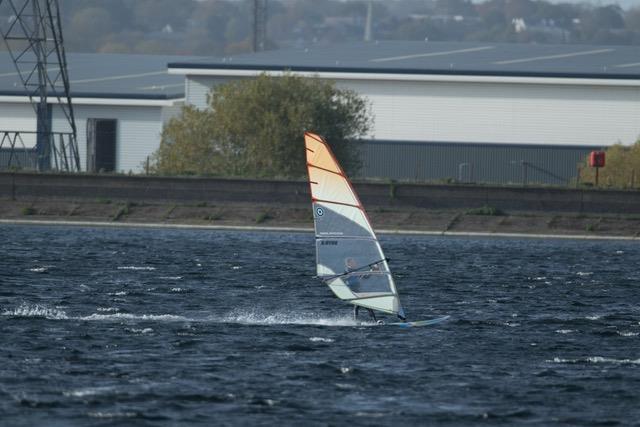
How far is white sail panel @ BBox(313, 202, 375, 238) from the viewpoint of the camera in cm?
3266

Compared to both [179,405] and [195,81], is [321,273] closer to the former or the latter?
[179,405]

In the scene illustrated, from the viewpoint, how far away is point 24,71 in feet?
368

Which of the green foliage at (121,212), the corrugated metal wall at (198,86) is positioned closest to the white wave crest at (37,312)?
the green foliage at (121,212)

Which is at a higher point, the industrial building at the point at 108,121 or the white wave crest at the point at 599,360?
the industrial building at the point at 108,121

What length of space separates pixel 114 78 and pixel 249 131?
27.3 m

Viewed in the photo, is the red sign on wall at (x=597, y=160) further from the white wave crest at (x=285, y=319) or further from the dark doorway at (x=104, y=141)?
the white wave crest at (x=285, y=319)

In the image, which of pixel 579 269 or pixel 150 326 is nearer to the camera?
pixel 150 326

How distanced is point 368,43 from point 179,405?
9029cm

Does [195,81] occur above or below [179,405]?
above

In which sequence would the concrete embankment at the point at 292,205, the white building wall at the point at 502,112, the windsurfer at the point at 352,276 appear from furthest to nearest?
1. the white building wall at the point at 502,112
2. the concrete embankment at the point at 292,205
3. the windsurfer at the point at 352,276

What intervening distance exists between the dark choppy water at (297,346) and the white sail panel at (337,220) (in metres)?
2.31

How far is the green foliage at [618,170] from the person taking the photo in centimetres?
7831

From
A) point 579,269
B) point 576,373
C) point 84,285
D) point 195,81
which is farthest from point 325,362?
point 195,81

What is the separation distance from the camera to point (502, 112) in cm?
8969
